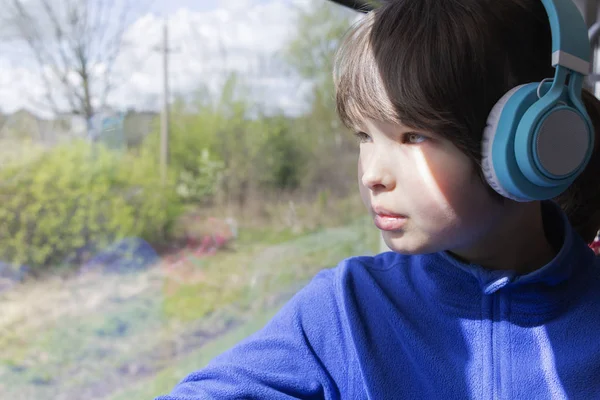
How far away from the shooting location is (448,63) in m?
0.75

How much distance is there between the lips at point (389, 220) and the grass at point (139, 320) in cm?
146

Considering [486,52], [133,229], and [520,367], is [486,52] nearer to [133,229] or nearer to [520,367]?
[520,367]

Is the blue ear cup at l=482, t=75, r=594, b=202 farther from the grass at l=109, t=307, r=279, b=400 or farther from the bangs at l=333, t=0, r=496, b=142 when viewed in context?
the grass at l=109, t=307, r=279, b=400

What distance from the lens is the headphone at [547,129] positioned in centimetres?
67

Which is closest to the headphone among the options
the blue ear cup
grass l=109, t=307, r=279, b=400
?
the blue ear cup

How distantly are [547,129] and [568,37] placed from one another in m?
0.14

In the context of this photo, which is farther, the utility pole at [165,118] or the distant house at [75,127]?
the utility pole at [165,118]

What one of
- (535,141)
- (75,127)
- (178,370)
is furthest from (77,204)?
(535,141)

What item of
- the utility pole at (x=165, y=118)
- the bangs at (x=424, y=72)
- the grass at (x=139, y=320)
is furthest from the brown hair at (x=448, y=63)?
the utility pole at (x=165, y=118)

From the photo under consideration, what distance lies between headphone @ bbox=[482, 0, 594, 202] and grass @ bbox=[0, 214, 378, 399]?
1629 millimetres

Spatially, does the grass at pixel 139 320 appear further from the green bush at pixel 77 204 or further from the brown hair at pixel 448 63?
the brown hair at pixel 448 63

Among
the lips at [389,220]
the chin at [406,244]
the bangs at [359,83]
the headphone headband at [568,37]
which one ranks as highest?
the headphone headband at [568,37]

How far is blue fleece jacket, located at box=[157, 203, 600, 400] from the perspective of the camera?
815 millimetres

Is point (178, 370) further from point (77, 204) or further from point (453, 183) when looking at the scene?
point (453, 183)
